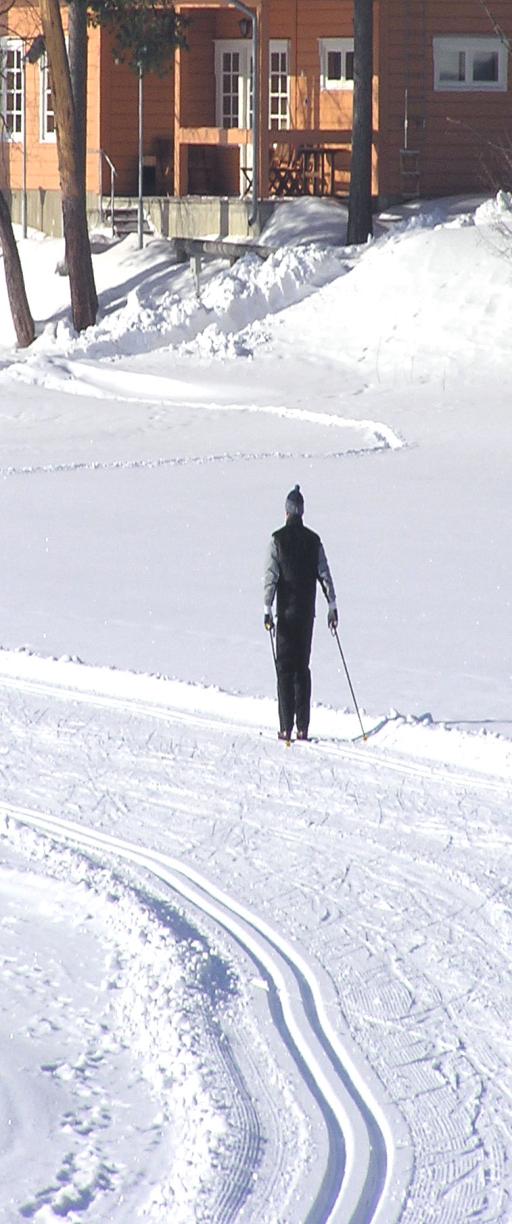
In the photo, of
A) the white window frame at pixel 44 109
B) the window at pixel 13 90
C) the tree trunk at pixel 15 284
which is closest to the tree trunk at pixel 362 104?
the tree trunk at pixel 15 284

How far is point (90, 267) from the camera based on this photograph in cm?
3050

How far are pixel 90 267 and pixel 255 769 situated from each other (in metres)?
21.9

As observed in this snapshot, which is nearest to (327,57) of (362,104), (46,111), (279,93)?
(279,93)

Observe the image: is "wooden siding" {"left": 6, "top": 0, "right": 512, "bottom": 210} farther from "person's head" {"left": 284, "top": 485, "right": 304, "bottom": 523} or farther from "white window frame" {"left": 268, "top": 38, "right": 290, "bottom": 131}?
"person's head" {"left": 284, "top": 485, "right": 304, "bottom": 523}

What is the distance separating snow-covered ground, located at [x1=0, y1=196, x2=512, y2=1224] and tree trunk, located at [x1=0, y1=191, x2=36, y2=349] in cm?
1016

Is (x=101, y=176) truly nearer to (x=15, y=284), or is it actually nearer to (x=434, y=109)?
(x=15, y=284)

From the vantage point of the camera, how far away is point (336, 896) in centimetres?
778

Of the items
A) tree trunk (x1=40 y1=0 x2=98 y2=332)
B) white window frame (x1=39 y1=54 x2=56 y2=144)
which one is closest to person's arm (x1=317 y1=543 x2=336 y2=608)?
tree trunk (x1=40 y1=0 x2=98 y2=332)

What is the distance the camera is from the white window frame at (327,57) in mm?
33875

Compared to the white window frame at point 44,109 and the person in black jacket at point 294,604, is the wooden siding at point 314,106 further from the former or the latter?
the person in black jacket at point 294,604

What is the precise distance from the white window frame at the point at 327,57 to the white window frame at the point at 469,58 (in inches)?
64.7

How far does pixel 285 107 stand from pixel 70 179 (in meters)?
6.80

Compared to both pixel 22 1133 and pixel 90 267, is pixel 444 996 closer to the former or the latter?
pixel 22 1133

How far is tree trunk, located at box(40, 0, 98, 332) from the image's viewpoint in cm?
2859
